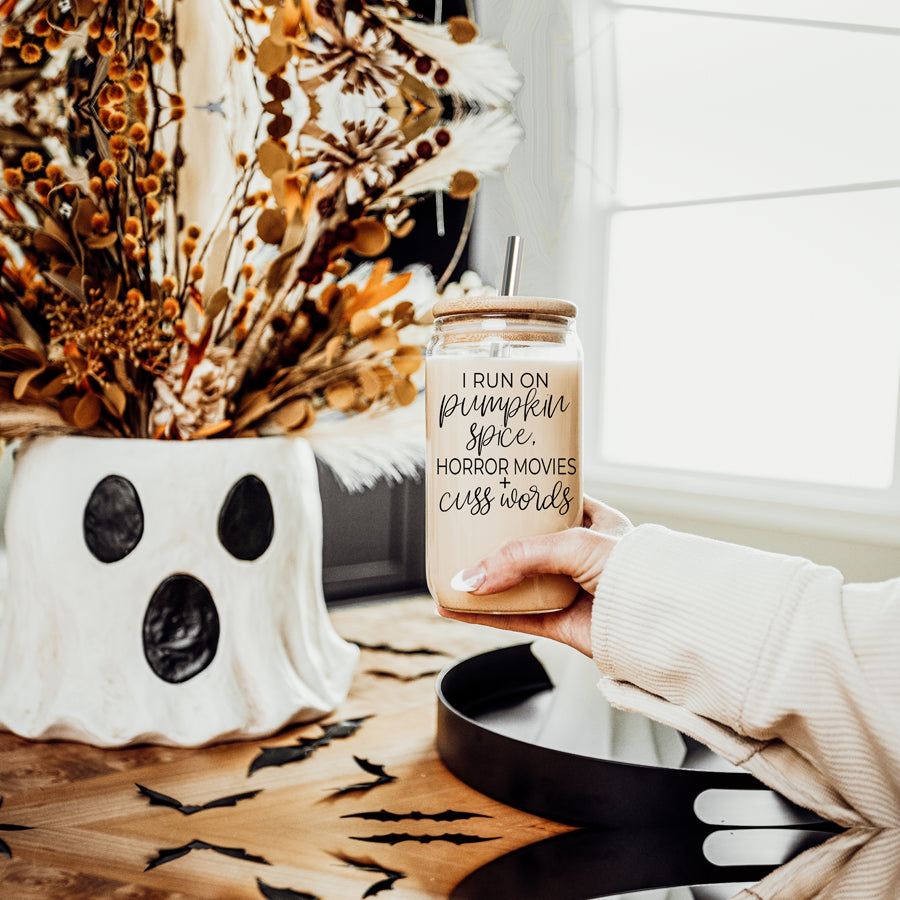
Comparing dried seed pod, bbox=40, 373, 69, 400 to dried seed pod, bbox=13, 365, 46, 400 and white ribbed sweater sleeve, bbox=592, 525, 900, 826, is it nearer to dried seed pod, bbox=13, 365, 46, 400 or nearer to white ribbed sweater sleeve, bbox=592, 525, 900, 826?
dried seed pod, bbox=13, 365, 46, 400

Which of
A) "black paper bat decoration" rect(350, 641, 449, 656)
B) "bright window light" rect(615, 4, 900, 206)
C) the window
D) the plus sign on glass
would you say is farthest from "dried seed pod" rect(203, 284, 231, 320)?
"bright window light" rect(615, 4, 900, 206)

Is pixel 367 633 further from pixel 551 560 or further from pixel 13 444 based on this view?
pixel 551 560

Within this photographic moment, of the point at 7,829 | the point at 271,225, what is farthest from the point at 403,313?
the point at 7,829

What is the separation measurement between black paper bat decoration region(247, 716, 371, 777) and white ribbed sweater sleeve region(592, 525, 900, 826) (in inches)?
10.1

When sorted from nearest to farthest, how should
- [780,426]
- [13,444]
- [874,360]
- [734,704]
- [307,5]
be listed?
[734,704] → [307,5] → [13,444] → [874,360] → [780,426]

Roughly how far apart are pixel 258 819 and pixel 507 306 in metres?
0.35

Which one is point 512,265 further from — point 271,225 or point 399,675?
point 399,675

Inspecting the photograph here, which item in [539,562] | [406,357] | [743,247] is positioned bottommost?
[539,562]

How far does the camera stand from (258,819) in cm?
53

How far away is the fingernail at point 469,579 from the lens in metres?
0.47

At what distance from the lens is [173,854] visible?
1.57ft

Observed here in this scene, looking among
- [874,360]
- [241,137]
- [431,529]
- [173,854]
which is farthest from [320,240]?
[874,360]

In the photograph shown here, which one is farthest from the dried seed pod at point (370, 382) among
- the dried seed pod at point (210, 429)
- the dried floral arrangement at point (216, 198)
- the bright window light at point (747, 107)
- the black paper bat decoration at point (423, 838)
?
the bright window light at point (747, 107)

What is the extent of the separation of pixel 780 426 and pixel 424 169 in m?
1.16
